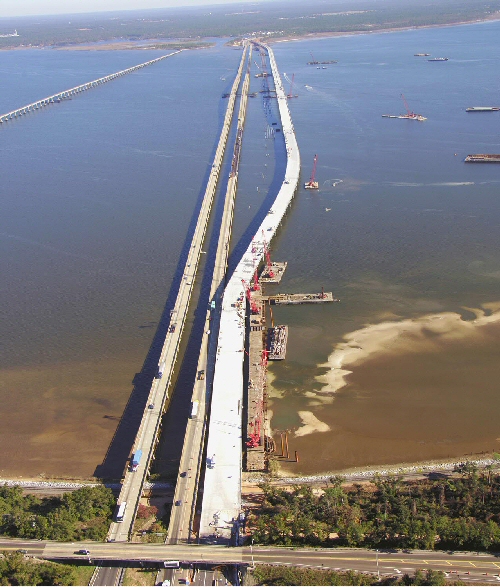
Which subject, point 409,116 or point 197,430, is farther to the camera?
point 409,116

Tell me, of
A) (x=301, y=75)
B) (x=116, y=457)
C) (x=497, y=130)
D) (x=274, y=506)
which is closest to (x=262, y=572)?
(x=274, y=506)

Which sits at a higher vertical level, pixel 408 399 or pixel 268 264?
pixel 268 264

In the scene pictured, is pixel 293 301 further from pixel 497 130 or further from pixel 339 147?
pixel 497 130

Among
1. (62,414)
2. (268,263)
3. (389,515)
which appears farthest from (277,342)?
(389,515)

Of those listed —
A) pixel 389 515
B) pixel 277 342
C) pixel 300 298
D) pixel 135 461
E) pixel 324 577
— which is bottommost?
pixel 324 577

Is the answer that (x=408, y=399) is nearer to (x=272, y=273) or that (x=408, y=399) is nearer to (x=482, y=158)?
(x=272, y=273)
